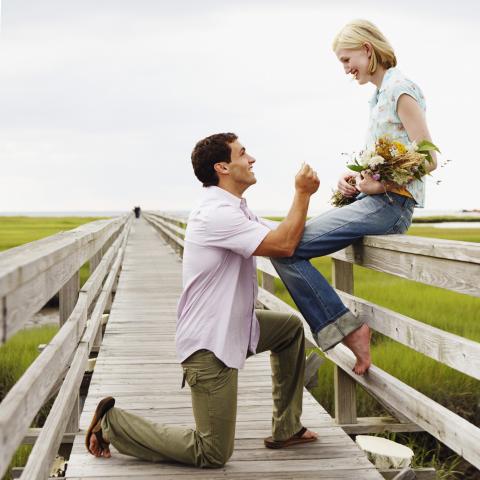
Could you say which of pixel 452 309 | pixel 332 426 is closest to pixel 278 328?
pixel 332 426

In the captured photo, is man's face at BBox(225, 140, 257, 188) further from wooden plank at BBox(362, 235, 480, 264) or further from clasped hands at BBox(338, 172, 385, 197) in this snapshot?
wooden plank at BBox(362, 235, 480, 264)

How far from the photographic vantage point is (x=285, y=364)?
10.7 ft

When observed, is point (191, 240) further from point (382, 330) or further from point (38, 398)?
point (38, 398)

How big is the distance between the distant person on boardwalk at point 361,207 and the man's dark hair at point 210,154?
0.48 metres

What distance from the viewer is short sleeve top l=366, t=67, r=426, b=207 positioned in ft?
9.61

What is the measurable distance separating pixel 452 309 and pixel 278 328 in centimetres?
738

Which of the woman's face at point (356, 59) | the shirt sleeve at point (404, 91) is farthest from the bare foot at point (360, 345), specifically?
the woman's face at point (356, 59)

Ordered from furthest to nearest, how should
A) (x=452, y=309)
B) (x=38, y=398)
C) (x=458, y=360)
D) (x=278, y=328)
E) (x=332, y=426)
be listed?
(x=452, y=309), (x=332, y=426), (x=278, y=328), (x=458, y=360), (x=38, y=398)

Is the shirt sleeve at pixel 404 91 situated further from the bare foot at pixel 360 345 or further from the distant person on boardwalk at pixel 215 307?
the bare foot at pixel 360 345

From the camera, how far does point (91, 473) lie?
9.55 feet

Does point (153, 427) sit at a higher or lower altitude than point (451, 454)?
higher

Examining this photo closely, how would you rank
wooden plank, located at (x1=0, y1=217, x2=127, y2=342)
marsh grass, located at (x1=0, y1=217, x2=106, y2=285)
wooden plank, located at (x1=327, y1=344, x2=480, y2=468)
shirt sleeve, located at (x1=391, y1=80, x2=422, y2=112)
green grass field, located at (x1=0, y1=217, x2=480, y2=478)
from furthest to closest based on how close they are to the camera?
marsh grass, located at (x1=0, y1=217, x2=106, y2=285) → green grass field, located at (x1=0, y1=217, x2=480, y2=478) → shirt sleeve, located at (x1=391, y1=80, x2=422, y2=112) → wooden plank, located at (x1=327, y1=344, x2=480, y2=468) → wooden plank, located at (x1=0, y1=217, x2=127, y2=342)

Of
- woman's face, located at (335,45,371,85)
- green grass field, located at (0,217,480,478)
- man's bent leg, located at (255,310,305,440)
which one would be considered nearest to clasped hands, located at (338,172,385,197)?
woman's face, located at (335,45,371,85)

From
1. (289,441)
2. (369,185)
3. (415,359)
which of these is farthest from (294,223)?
(415,359)
